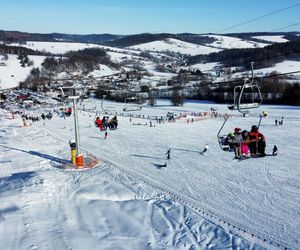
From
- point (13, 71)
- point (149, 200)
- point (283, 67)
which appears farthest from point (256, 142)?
point (13, 71)

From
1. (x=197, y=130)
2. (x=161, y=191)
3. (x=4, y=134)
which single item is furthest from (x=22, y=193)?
(x=197, y=130)

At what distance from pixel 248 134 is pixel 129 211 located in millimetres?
5339

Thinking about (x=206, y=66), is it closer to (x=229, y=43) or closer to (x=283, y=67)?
(x=283, y=67)

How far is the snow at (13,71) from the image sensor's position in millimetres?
103050

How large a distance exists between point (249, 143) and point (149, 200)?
5378 mm

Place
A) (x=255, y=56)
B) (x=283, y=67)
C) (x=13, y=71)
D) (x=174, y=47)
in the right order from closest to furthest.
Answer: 1. (x=283, y=67)
2. (x=13, y=71)
3. (x=255, y=56)
4. (x=174, y=47)

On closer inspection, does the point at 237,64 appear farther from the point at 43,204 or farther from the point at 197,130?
the point at 43,204

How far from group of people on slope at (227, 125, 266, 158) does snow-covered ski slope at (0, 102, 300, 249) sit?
292 cm

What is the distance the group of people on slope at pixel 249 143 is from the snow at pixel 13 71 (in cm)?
9566

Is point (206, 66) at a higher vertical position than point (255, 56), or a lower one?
lower

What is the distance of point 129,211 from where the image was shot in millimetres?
13555

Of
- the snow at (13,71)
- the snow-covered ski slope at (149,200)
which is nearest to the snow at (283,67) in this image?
the snow at (13,71)

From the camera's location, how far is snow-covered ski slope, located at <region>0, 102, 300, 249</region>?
11.4 metres

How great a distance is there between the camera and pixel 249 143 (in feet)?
39.8
